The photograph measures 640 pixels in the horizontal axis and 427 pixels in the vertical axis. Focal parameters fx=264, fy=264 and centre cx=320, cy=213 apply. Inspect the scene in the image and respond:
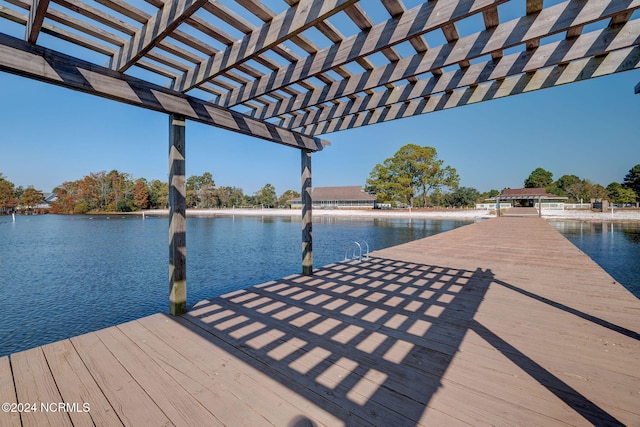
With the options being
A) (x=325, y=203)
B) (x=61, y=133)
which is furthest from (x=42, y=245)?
(x=325, y=203)

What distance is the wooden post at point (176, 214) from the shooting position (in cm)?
285

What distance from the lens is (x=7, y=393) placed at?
1617 millimetres

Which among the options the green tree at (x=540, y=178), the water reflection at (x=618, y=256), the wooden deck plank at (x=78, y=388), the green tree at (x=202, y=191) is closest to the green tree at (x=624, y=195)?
the green tree at (x=540, y=178)

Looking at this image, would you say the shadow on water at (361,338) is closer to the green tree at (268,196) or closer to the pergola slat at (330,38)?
the pergola slat at (330,38)

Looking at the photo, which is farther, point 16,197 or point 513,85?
point 16,197

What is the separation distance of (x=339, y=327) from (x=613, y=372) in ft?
6.40

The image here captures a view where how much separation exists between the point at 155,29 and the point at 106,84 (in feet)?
2.70

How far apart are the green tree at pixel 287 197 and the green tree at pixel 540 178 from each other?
5330cm

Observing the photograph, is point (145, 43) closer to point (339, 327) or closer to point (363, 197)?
point (339, 327)

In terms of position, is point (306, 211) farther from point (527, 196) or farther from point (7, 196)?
point (7, 196)

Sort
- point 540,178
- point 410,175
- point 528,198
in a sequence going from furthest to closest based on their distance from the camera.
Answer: point 540,178
point 410,175
point 528,198

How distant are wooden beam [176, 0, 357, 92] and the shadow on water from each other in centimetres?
224

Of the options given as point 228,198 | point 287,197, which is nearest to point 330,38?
point 287,197

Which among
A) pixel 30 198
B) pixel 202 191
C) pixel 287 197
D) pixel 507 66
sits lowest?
pixel 507 66
